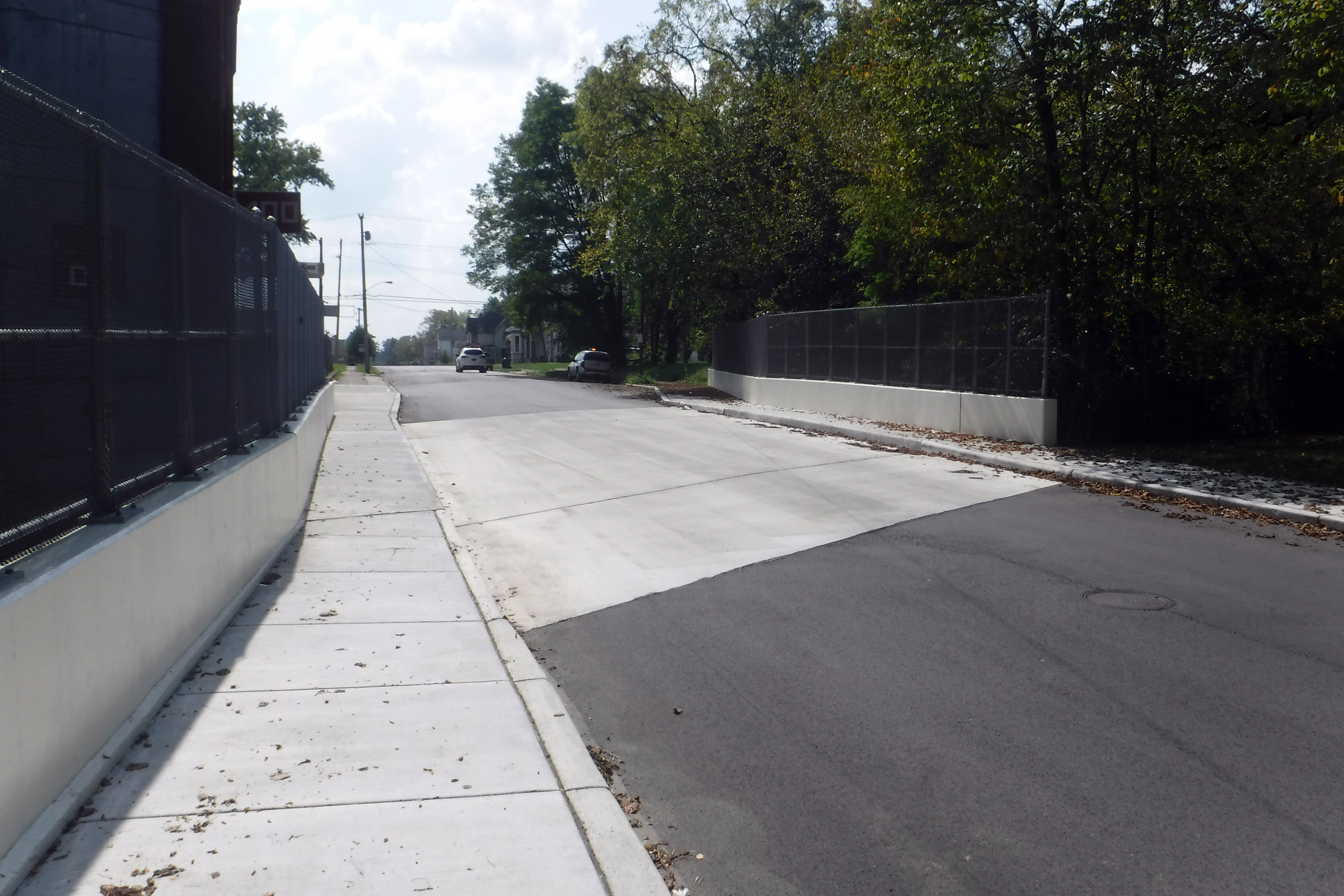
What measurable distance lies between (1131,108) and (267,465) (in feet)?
47.4

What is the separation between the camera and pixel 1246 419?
65.6ft

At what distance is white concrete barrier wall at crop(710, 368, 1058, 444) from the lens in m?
18.2

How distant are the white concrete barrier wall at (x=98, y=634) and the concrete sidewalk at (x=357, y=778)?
0.44 feet

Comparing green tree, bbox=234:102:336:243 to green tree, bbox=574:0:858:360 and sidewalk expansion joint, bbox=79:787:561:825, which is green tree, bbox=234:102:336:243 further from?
sidewalk expansion joint, bbox=79:787:561:825

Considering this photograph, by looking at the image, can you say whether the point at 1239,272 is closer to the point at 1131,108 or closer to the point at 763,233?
the point at 1131,108

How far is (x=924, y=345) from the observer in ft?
71.8

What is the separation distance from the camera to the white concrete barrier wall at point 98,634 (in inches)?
151

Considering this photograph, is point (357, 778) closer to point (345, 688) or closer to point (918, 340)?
point (345, 688)

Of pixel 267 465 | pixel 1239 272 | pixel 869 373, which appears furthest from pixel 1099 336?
pixel 267 465

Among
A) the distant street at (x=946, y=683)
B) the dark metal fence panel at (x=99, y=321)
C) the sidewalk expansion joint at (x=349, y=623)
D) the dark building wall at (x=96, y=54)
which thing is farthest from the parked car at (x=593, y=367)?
the sidewalk expansion joint at (x=349, y=623)

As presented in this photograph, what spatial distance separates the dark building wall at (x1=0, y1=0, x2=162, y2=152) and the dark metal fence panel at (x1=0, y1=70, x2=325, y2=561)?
1294cm

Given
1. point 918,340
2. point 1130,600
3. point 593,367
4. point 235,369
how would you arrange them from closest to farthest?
point 1130,600 → point 235,369 → point 918,340 → point 593,367

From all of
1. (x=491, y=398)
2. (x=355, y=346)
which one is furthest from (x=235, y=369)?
(x=355, y=346)

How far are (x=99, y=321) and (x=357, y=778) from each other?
2407mm
